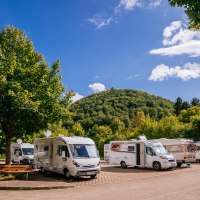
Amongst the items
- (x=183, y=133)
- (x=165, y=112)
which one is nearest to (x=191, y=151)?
(x=183, y=133)

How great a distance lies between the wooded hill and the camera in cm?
9338

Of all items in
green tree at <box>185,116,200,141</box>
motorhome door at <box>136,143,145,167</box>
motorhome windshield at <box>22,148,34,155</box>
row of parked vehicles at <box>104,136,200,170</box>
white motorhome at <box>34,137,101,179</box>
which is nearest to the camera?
white motorhome at <box>34,137,101,179</box>

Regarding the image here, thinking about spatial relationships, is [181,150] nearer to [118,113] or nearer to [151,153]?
[151,153]

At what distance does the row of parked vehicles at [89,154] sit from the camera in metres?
19.4

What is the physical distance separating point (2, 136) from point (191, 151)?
726 inches

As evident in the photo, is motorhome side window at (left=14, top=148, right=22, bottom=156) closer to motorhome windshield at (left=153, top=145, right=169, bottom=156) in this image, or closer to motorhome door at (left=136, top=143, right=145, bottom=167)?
motorhome door at (left=136, top=143, right=145, bottom=167)

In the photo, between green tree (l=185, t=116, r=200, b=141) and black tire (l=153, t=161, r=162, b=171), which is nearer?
black tire (l=153, t=161, r=162, b=171)

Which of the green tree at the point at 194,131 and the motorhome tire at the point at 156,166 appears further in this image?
the green tree at the point at 194,131

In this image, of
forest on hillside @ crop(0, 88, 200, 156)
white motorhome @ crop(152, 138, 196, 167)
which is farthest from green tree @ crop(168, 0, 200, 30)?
forest on hillside @ crop(0, 88, 200, 156)

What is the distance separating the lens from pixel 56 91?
21.3m

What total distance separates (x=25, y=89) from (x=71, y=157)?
5.07m

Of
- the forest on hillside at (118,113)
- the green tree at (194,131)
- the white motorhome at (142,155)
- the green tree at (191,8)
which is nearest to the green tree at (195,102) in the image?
the forest on hillside at (118,113)

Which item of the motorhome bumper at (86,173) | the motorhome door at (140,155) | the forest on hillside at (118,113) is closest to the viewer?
the motorhome bumper at (86,173)

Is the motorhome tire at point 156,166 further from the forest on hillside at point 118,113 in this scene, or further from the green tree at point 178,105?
the green tree at point 178,105
